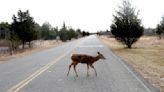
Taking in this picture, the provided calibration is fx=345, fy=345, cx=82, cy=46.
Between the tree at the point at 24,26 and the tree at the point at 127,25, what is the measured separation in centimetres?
1264

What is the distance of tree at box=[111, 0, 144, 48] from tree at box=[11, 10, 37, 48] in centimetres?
1264

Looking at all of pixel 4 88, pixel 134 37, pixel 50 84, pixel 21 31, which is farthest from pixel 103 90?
pixel 21 31

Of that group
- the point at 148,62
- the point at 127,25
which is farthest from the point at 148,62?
the point at 127,25

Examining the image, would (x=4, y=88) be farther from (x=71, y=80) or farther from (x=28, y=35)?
(x=28, y=35)

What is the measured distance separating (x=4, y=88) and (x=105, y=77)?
182 inches

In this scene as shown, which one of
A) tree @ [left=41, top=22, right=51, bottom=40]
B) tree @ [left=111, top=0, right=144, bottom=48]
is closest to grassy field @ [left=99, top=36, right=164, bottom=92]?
tree @ [left=111, top=0, right=144, bottom=48]

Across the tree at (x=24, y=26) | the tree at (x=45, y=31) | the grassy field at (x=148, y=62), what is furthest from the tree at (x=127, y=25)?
the tree at (x=45, y=31)

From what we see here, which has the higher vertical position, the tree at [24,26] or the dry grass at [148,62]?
the tree at [24,26]

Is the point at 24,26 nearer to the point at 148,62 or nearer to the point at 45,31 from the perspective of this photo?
the point at 148,62

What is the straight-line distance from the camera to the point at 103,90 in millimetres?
10594

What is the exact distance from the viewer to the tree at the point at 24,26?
164 ft

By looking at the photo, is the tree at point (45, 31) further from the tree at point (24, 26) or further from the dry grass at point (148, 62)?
the dry grass at point (148, 62)

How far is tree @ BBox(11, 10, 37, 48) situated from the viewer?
49938mm

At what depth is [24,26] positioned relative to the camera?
50.1 meters
